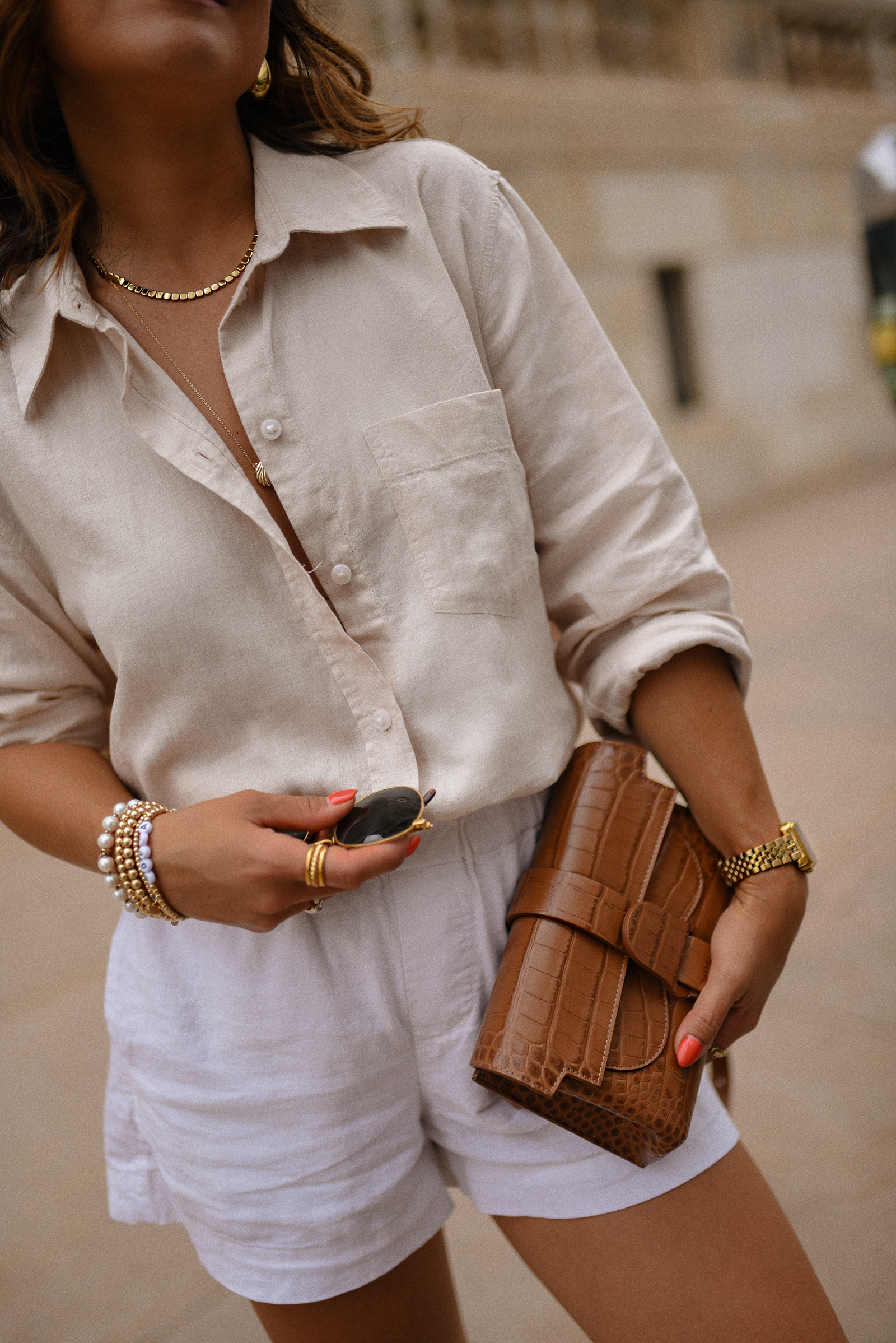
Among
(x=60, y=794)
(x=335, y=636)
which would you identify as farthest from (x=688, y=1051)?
(x=60, y=794)

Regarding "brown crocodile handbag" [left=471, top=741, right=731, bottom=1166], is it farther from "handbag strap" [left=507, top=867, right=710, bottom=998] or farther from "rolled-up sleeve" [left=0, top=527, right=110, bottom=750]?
"rolled-up sleeve" [left=0, top=527, right=110, bottom=750]

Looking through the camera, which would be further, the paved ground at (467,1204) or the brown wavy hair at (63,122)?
the paved ground at (467,1204)

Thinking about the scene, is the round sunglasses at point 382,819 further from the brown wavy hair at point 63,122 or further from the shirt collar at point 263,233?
the brown wavy hair at point 63,122

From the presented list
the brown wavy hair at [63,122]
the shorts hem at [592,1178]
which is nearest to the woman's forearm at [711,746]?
the shorts hem at [592,1178]

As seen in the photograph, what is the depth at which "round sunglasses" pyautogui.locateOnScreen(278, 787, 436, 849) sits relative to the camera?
3.09 ft

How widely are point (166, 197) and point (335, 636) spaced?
18.2 inches

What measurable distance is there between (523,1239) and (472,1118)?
0.45 feet

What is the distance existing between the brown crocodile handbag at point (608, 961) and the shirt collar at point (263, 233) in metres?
0.58

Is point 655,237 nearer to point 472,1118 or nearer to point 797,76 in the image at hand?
point 797,76

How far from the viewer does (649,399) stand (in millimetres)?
10031

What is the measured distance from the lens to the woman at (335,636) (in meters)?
1.05

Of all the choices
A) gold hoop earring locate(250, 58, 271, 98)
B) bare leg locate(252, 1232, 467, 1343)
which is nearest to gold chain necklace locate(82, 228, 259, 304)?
gold hoop earring locate(250, 58, 271, 98)

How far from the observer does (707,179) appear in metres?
10.8

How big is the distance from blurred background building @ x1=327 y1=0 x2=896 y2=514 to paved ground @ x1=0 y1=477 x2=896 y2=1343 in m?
5.92
